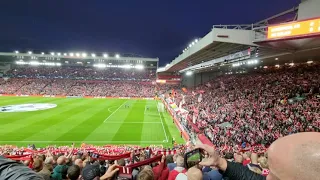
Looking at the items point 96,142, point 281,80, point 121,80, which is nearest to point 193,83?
point 121,80

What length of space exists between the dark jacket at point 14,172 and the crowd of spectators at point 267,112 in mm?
14733

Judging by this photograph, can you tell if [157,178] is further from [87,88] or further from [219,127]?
[87,88]

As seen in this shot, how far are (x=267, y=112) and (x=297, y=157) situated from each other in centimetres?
2100

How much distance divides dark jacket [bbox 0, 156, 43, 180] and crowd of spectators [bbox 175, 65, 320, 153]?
48.3ft

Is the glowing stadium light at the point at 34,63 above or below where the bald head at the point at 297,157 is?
above

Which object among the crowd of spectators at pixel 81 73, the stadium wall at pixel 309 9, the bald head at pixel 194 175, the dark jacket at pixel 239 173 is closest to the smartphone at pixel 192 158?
the bald head at pixel 194 175

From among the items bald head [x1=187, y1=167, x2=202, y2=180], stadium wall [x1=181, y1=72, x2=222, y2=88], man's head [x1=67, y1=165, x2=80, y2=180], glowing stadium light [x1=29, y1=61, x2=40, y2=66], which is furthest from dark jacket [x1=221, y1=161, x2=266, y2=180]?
glowing stadium light [x1=29, y1=61, x2=40, y2=66]

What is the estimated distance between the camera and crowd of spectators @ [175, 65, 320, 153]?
16653 mm

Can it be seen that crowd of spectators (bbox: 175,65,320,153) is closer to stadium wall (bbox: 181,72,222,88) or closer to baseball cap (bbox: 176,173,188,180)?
baseball cap (bbox: 176,173,188,180)

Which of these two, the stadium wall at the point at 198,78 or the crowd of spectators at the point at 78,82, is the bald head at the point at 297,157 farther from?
the crowd of spectators at the point at 78,82

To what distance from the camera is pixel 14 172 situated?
1151mm

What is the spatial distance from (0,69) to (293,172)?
318ft

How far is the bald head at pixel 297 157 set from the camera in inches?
45.4

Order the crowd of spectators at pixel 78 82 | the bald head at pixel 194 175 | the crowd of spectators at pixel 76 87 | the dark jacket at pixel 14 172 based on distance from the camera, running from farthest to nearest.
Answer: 1. the crowd of spectators at pixel 78 82
2. the crowd of spectators at pixel 76 87
3. the bald head at pixel 194 175
4. the dark jacket at pixel 14 172
